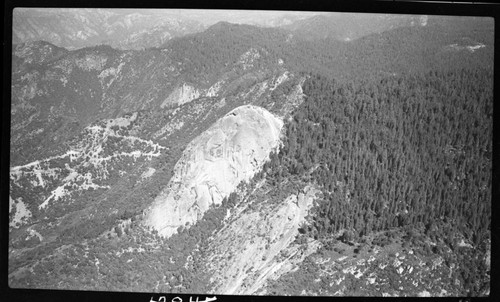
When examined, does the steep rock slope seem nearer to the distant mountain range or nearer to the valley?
the valley

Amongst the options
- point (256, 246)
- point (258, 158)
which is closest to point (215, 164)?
point (258, 158)

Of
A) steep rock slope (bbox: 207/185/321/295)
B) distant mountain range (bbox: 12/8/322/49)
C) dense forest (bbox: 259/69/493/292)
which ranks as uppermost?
distant mountain range (bbox: 12/8/322/49)

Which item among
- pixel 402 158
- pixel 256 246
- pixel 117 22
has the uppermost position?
pixel 117 22

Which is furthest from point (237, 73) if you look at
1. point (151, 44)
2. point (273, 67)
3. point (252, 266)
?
point (252, 266)

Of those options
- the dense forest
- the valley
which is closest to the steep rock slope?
the valley

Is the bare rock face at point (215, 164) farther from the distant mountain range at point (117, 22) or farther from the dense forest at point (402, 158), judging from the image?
the distant mountain range at point (117, 22)

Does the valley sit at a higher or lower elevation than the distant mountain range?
lower

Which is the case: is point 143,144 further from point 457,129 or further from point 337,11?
point 457,129

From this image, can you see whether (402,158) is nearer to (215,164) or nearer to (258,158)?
(258,158)

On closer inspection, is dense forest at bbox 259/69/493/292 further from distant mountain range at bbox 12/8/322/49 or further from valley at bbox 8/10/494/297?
distant mountain range at bbox 12/8/322/49
